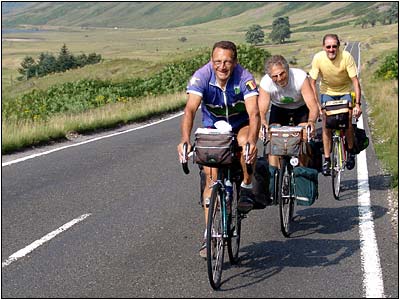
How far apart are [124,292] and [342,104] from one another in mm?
4821

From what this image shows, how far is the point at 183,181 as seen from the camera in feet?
34.1

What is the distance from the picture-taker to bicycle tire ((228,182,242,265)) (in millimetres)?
6105

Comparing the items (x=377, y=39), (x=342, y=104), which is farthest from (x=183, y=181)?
(x=377, y=39)

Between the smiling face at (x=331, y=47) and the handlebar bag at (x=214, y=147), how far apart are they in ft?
12.6

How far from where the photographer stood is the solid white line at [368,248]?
564 centimetres

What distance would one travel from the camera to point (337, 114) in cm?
935

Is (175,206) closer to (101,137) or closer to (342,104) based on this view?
(342,104)

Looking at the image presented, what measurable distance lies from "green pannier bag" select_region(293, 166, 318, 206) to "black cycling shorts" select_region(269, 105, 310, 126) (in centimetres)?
76

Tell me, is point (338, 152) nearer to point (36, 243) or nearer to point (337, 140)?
point (337, 140)

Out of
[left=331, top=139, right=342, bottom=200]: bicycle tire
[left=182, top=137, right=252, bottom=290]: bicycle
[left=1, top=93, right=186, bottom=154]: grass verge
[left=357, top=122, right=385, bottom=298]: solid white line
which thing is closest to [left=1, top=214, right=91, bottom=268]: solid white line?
[left=182, top=137, right=252, bottom=290]: bicycle

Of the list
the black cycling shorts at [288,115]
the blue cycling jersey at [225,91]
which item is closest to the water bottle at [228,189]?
the blue cycling jersey at [225,91]

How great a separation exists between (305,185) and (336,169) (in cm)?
209

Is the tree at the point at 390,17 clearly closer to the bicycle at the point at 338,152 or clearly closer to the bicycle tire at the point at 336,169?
the bicycle at the point at 338,152

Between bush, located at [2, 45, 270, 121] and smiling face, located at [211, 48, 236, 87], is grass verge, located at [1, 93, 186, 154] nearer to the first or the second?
bush, located at [2, 45, 270, 121]
